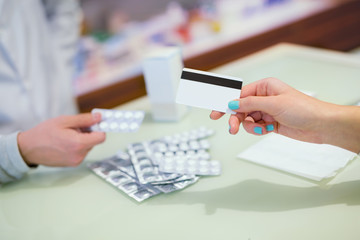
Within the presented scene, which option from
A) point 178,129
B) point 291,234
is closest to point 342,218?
point 291,234

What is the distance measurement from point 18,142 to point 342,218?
788 millimetres

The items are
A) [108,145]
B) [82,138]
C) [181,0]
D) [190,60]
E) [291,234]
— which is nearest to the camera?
[291,234]

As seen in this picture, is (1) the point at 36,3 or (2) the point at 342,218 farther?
(1) the point at 36,3

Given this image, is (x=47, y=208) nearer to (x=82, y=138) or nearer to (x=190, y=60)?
(x=82, y=138)

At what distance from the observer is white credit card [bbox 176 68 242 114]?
87 cm

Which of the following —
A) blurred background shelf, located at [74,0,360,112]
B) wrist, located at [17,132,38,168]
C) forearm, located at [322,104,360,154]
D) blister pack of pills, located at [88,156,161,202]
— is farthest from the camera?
blurred background shelf, located at [74,0,360,112]

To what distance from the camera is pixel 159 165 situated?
93cm

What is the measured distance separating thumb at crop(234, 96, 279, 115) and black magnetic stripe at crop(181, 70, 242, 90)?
0.05 m

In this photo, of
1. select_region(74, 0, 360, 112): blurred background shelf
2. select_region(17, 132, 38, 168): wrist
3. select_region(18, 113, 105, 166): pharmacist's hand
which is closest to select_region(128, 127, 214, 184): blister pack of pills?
select_region(18, 113, 105, 166): pharmacist's hand

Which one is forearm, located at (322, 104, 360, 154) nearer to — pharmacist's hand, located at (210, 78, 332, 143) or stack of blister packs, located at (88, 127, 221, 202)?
pharmacist's hand, located at (210, 78, 332, 143)

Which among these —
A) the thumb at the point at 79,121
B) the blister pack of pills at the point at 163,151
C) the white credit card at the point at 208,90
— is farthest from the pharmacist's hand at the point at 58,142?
the white credit card at the point at 208,90

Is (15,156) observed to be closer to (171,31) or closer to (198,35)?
(171,31)

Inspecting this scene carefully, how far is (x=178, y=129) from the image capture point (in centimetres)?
118

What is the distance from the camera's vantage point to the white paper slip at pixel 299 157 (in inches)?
34.9
